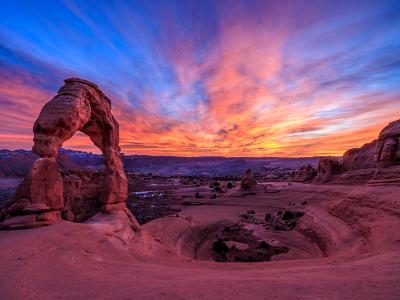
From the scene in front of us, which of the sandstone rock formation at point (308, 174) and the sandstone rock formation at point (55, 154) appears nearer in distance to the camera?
the sandstone rock formation at point (55, 154)

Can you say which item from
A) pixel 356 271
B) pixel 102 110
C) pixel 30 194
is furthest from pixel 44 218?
pixel 356 271

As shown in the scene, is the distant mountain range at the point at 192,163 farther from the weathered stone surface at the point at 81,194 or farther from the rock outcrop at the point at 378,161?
the weathered stone surface at the point at 81,194

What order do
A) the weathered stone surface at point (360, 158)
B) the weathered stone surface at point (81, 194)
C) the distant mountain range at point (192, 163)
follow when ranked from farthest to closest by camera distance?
the distant mountain range at point (192, 163), the weathered stone surface at point (360, 158), the weathered stone surface at point (81, 194)

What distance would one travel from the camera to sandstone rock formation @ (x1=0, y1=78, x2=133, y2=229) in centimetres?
1030

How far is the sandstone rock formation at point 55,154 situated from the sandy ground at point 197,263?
1.10 metres

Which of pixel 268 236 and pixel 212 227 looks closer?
pixel 268 236

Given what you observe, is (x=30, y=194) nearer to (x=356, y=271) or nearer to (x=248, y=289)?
(x=248, y=289)

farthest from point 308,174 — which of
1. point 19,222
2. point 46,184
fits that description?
point 19,222

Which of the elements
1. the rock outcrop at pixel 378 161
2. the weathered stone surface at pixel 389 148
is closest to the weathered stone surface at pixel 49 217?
the rock outcrop at pixel 378 161

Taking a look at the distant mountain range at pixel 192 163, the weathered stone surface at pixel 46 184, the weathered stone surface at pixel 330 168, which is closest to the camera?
the weathered stone surface at pixel 46 184

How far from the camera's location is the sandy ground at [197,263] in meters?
4.63

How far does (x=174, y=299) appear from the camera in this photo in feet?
14.1

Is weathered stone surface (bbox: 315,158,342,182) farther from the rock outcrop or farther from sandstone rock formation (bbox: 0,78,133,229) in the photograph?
sandstone rock formation (bbox: 0,78,133,229)

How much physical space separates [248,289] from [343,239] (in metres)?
13.1
